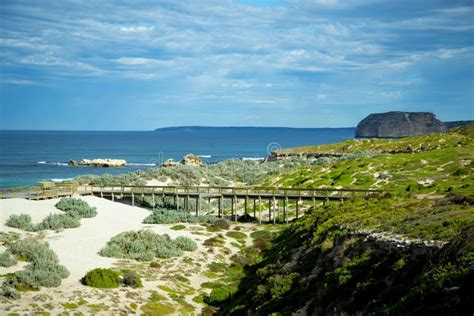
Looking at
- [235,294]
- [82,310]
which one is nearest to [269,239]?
[235,294]

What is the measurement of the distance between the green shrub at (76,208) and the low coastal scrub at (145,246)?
7.99 m

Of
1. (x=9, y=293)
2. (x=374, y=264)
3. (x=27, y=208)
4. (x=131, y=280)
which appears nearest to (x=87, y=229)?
(x=27, y=208)

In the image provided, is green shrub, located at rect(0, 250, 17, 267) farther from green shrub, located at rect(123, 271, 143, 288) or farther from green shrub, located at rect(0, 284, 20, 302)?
green shrub, located at rect(123, 271, 143, 288)

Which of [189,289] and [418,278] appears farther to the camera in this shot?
[189,289]

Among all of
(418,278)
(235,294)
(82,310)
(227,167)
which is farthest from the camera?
(227,167)

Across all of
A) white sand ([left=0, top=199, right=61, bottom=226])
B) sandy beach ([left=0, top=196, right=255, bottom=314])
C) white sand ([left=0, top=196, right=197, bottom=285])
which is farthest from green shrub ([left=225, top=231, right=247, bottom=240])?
white sand ([left=0, top=199, right=61, bottom=226])

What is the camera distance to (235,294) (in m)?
29.6

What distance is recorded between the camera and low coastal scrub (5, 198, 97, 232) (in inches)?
1647

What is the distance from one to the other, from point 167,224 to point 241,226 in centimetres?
689

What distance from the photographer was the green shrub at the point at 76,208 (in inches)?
1842

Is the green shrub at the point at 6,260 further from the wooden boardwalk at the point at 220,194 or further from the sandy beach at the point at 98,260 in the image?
the wooden boardwalk at the point at 220,194

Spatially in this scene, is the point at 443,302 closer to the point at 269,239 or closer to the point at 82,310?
the point at 82,310

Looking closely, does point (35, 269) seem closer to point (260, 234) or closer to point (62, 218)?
point (62, 218)

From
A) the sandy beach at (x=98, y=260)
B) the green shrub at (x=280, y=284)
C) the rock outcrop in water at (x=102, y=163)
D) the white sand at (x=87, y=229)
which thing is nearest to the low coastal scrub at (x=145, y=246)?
the sandy beach at (x=98, y=260)
